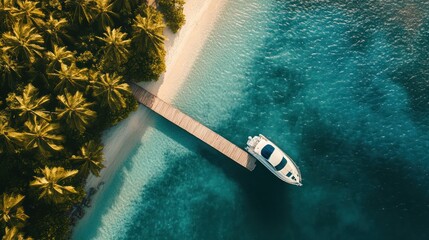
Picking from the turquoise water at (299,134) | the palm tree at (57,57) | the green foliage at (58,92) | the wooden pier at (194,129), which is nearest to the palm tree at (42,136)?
the green foliage at (58,92)

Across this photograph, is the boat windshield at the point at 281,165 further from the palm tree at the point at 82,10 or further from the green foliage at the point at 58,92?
the palm tree at the point at 82,10

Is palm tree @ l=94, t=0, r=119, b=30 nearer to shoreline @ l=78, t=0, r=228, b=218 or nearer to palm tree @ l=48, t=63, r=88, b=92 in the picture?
palm tree @ l=48, t=63, r=88, b=92

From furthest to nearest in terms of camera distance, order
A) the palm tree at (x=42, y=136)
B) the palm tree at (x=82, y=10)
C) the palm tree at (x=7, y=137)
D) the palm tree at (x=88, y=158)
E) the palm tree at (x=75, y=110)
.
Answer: the palm tree at (x=88, y=158)
the palm tree at (x=82, y=10)
the palm tree at (x=75, y=110)
the palm tree at (x=42, y=136)
the palm tree at (x=7, y=137)

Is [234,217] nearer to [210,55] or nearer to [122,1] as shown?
[210,55]

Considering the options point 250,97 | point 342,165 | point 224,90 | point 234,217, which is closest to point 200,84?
point 224,90

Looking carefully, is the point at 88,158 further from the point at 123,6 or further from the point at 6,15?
the point at 123,6

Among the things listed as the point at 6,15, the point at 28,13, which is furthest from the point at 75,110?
the point at 6,15
